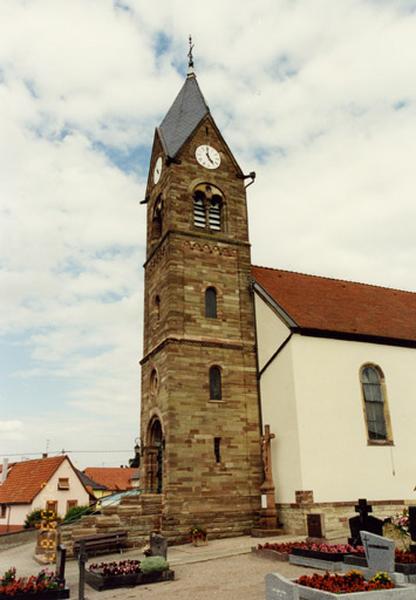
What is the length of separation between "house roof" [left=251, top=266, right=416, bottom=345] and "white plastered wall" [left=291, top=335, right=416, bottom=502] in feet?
2.47

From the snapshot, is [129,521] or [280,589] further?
[129,521]

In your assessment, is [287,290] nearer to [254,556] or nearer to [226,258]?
[226,258]

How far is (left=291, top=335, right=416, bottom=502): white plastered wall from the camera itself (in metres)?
18.7

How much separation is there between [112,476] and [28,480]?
35974mm

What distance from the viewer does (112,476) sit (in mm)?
71188

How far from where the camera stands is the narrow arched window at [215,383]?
70.1ft

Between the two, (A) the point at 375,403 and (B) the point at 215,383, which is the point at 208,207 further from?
(A) the point at 375,403

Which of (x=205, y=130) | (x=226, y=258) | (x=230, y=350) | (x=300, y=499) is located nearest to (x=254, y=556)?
(x=300, y=499)

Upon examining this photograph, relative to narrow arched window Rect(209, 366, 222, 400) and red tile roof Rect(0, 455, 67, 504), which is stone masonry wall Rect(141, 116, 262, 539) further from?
red tile roof Rect(0, 455, 67, 504)

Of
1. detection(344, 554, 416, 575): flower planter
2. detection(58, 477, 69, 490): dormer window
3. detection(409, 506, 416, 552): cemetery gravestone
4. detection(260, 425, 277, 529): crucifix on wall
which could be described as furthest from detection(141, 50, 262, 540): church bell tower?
detection(58, 477, 69, 490): dormer window

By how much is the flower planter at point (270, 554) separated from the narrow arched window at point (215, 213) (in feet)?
46.0

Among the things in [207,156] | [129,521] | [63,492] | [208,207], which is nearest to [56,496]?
[63,492]

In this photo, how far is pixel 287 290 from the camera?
23.7 metres

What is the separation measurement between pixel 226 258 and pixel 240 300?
2.02 m
